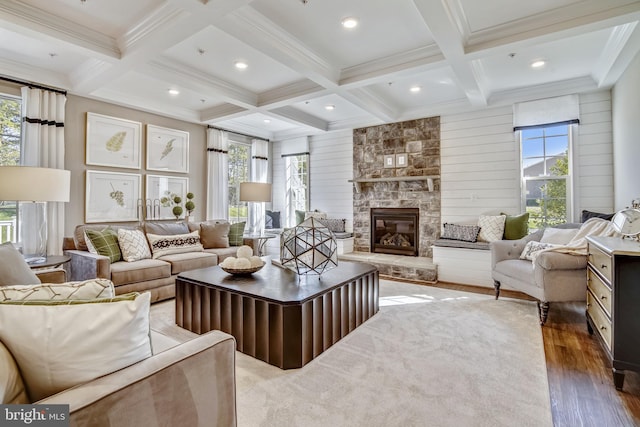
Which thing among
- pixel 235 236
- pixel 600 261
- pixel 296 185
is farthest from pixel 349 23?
pixel 296 185

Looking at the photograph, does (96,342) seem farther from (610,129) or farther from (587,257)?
(610,129)

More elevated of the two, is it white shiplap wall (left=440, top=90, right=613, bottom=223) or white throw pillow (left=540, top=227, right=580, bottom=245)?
white shiplap wall (left=440, top=90, right=613, bottom=223)

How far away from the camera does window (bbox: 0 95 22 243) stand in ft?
11.8

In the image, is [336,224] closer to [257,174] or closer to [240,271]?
[257,174]

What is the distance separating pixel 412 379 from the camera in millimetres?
1976

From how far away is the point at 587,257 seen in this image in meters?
2.65

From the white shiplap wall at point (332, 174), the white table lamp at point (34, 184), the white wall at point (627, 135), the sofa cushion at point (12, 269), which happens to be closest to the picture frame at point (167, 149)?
the white table lamp at point (34, 184)

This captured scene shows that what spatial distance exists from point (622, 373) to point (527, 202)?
3075 mm

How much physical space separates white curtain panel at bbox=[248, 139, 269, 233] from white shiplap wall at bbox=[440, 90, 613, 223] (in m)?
3.60

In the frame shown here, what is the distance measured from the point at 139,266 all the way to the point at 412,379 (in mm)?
2972

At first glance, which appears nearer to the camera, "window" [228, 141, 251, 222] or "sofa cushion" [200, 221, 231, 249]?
"sofa cushion" [200, 221, 231, 249]

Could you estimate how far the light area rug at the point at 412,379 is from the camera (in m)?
1.64

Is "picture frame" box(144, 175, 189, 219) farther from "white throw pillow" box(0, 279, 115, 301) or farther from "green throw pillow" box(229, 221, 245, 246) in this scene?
"white throw pillow" box(0, 279, 115, 301)


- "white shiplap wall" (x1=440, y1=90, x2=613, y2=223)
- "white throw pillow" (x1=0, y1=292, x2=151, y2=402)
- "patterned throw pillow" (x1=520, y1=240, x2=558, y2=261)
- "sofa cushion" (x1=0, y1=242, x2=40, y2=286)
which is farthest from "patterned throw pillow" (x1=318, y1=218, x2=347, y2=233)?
"white throw pillow" (x1=0, y1=292, x2=151, y2=402)
